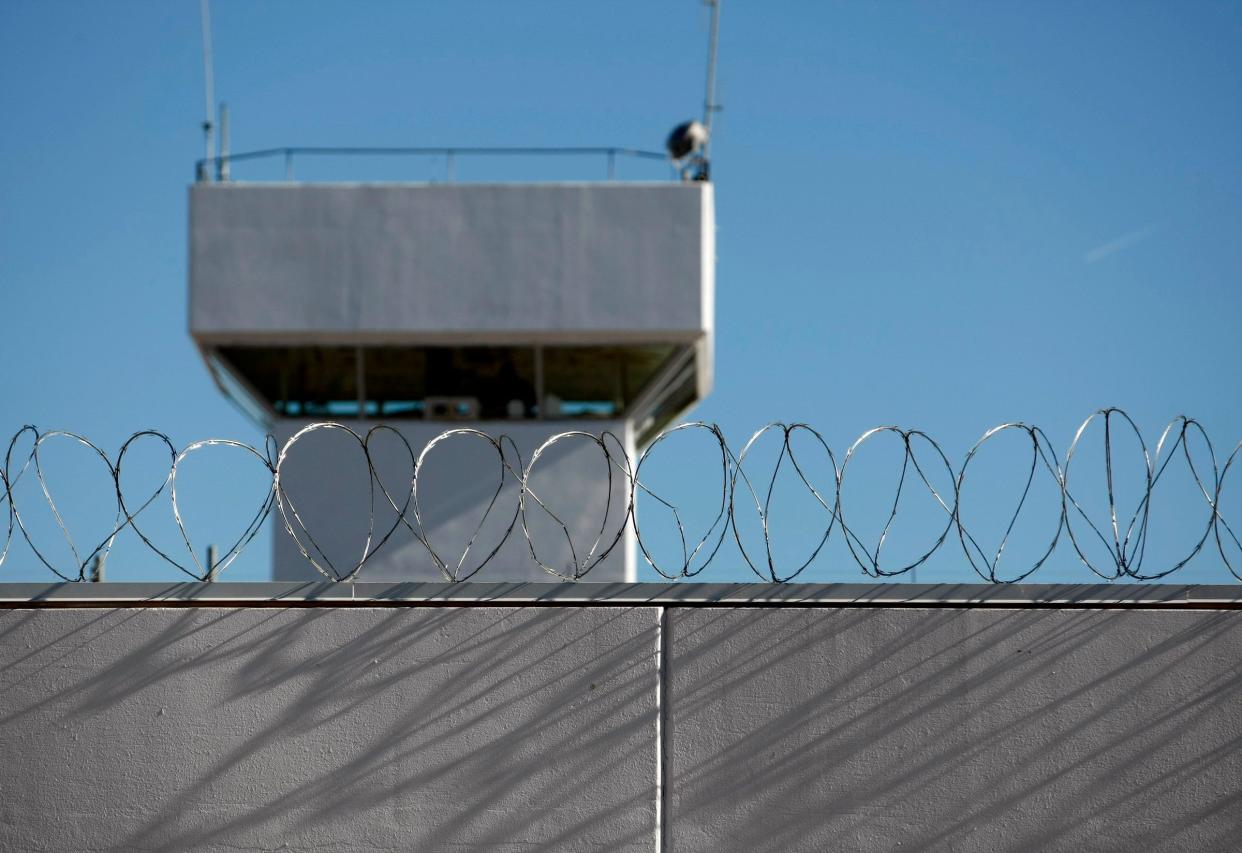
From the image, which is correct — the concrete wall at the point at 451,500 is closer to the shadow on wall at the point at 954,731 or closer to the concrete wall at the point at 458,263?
the concrete wall at the point at 458,263

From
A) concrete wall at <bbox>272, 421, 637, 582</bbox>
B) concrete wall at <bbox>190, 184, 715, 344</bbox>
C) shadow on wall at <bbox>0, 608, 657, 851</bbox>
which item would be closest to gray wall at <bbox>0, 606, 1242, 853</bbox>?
shadow on wall at <bbox>0, 608, 657, 851</bbox>

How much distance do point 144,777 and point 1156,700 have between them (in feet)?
12.4

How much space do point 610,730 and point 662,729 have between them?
19 cm

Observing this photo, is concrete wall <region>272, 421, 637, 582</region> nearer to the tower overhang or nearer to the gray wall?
the tower overhang

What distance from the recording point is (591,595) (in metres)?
6.20

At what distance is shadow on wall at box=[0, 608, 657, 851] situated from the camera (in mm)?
5949

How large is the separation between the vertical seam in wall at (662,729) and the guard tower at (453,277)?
891cm

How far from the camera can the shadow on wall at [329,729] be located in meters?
5.95

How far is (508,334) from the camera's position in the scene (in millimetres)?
15414

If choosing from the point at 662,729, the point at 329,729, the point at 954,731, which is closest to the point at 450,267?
the point at 329,729

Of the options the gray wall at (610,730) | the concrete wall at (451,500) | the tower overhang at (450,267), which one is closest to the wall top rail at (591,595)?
the gray wall at (610,730)

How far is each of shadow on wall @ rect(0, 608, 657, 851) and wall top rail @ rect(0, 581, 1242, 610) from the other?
2.3 inches

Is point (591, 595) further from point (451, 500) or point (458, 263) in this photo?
point (451, 500)

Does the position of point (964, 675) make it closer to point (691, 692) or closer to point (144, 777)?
point (691, 692)
